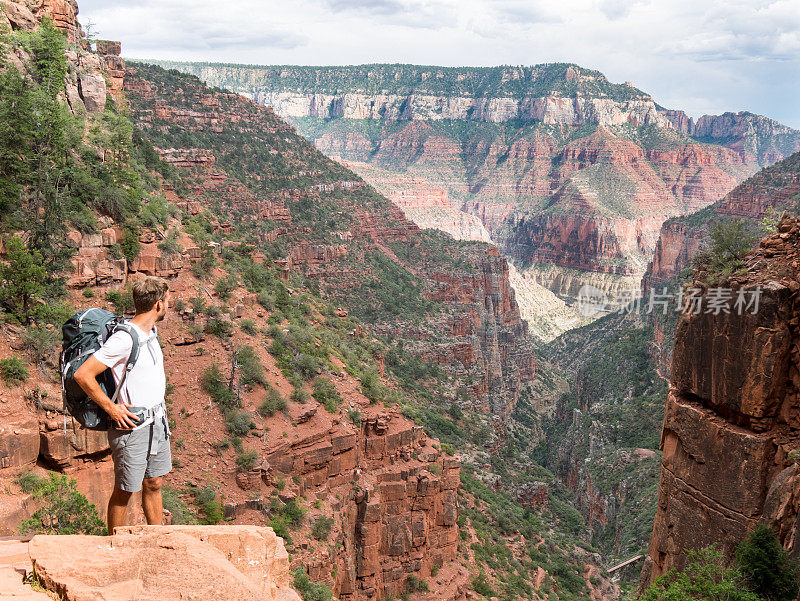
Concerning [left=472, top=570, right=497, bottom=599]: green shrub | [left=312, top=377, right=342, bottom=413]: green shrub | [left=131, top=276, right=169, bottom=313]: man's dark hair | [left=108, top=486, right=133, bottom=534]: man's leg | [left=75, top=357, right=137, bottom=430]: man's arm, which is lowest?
[left=472, top=570, right=497, bottom=599]: green shrub

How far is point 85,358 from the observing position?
26.7 ft

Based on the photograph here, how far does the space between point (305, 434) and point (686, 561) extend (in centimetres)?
1492

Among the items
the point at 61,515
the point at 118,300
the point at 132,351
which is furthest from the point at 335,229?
the point at 132,351

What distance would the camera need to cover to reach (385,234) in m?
88.3

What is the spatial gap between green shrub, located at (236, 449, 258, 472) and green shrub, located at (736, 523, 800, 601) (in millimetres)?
16220

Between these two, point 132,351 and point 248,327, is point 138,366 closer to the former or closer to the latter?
point 132,351

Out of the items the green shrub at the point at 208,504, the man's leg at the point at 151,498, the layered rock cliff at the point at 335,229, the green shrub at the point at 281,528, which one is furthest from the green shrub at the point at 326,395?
the layered rock cliff at the point at 335,229

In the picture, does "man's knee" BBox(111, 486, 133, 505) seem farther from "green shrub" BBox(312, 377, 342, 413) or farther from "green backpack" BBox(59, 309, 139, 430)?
"green shrub" BBox(312, 377, 342, 413)

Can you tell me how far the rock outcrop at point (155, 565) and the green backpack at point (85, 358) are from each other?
1455 mm

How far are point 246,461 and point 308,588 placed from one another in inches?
198

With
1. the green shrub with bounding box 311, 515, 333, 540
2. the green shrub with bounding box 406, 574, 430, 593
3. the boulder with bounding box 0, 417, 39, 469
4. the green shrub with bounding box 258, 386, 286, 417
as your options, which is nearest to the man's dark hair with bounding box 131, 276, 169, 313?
the boulder with bounding box 0, 417, 39, 469

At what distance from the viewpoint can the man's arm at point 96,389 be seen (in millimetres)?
7977

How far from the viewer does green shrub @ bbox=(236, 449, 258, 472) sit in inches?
925

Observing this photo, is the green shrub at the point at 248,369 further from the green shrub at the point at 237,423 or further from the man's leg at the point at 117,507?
the man's leg at the point at 117,507
